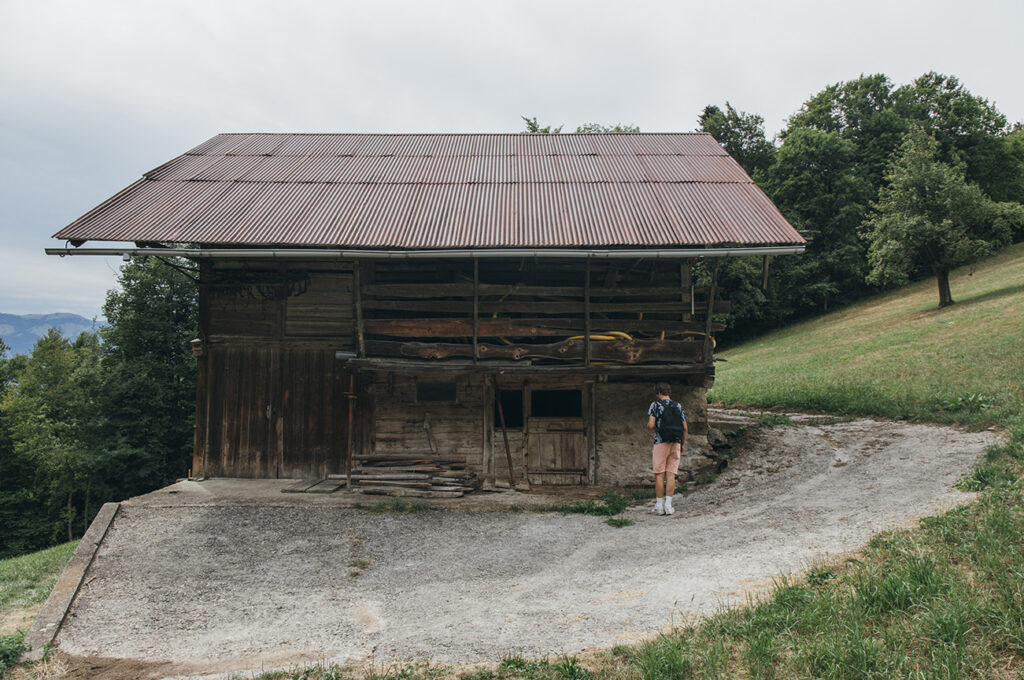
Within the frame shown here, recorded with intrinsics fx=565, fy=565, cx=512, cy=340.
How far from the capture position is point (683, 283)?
11250mm

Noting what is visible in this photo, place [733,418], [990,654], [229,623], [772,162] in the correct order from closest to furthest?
[990,654] < [229,623] < [733,418] < [772,162]

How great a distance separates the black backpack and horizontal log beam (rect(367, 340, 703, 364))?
1432 millimetres

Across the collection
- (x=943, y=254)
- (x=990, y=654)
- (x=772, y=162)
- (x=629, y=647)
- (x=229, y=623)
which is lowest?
(x=229, y=623)

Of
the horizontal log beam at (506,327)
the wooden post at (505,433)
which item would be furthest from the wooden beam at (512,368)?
the wooden post at (505,433)

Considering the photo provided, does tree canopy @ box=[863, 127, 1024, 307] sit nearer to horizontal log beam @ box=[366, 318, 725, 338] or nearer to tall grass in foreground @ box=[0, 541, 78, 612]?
horizontal log beam @ box=[366, 318, 725, 338]

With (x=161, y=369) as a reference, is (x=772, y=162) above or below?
above

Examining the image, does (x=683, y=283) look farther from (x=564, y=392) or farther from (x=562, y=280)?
(x=564, y=392)

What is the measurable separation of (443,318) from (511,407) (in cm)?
230

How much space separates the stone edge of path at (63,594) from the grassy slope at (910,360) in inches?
601

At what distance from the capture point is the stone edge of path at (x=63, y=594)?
5926mm

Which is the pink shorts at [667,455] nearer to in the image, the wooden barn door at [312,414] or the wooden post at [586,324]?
the wooden post at [586,324]

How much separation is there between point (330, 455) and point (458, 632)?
6.76m

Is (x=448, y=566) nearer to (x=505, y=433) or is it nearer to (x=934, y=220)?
(x=505, y=433)

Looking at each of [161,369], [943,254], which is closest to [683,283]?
[943,254]
